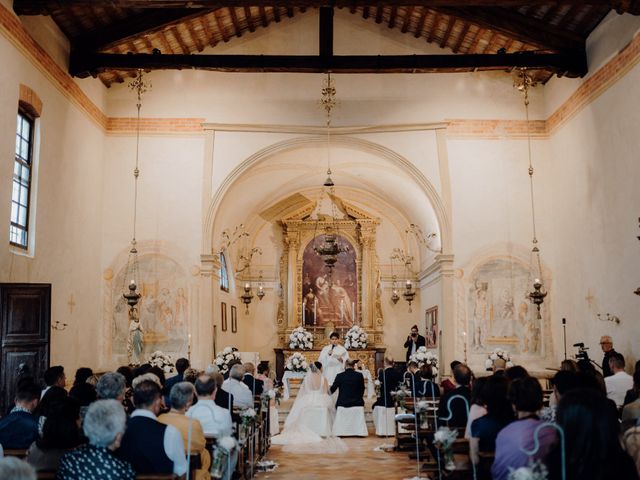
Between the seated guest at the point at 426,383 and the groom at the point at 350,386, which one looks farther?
the groom at the point at 350,386

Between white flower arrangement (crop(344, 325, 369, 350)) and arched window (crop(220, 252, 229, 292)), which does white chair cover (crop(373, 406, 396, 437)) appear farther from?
arched window (crop(220, 252, 229, 292))

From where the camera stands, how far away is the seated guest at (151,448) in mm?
4805

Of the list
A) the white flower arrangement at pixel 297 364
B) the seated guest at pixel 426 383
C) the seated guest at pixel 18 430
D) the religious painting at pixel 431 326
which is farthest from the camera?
the religious painting at pixel 431 326

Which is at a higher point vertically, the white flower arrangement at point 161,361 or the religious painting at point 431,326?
the religious painting at point 431,326

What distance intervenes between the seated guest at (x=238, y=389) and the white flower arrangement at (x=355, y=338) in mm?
10742

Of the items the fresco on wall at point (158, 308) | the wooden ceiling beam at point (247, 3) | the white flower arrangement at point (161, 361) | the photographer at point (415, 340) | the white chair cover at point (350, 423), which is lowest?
the white chair cover at point (350, 423)

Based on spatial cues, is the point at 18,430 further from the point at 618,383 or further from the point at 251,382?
the point at 618,383

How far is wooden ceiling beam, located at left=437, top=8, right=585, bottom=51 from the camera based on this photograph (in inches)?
536

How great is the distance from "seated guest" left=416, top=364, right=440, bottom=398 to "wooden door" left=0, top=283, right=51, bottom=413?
543 cm

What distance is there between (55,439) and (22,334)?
5841 millimetres

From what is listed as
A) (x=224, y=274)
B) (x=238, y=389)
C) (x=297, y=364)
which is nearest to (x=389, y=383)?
(x=238, y=389)

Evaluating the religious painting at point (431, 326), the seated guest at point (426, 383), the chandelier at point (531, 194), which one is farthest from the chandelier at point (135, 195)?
the chandelier at point (531, 194)

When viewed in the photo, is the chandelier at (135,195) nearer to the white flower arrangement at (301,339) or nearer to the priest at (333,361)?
the priest at (333,361)

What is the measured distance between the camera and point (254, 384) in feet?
36.0
